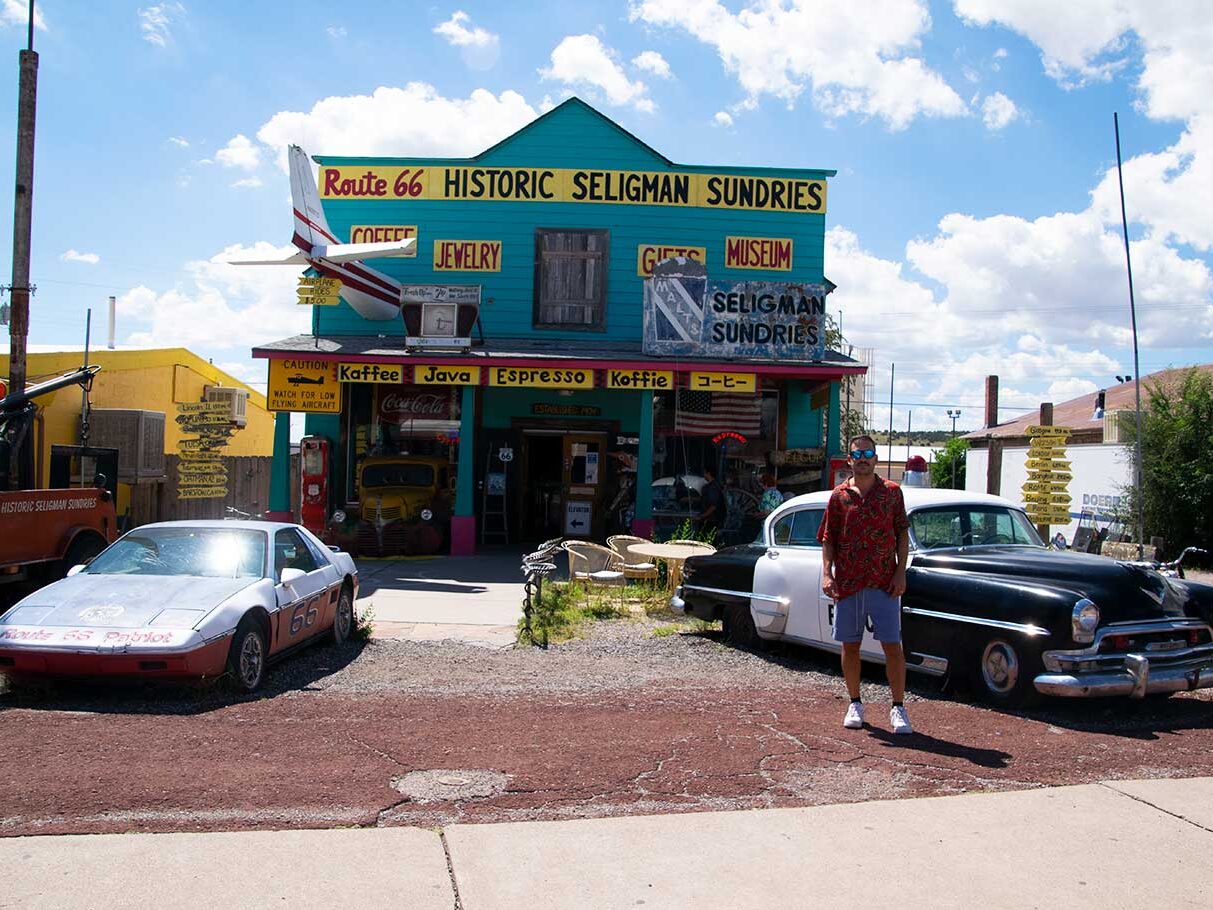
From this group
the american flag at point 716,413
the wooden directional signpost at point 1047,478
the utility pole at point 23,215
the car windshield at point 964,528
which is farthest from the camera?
the american flag at point 716,413

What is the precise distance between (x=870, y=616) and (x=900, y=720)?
0.62 m

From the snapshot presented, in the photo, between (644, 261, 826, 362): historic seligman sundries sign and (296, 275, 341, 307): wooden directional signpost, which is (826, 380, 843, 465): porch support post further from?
(296, 275, 341, 307): wooden directional signpost

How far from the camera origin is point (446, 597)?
42.2ft

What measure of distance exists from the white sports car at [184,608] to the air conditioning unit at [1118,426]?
1612cm

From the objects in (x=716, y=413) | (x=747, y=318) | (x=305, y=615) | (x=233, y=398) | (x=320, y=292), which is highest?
(x=320, y=292)

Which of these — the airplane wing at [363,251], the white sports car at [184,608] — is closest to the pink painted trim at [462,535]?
the airplane wing at [363,251]

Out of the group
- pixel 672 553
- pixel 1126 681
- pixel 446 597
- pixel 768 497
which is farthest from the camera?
pixel 768 497

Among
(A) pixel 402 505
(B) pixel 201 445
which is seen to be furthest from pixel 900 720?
(B) pixel 201 445

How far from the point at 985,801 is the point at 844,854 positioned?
1.02 m

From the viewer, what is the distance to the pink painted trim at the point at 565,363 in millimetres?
16578

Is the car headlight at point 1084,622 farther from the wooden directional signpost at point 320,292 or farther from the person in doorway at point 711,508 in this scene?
the wooden directional signpost at point 320,292

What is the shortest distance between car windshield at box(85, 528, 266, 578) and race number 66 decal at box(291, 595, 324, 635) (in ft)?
1.54

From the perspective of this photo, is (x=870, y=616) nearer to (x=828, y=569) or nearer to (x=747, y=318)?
(x=828, y=569)

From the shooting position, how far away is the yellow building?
18938 millimetres
